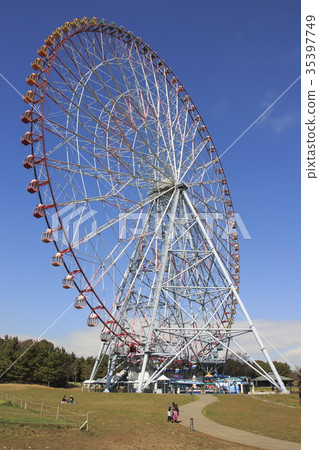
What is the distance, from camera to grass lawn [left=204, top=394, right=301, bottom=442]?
18.3 metres

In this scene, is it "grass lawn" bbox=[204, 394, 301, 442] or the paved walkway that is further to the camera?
"grass lawn" bbox=[204, 394, 301, 442]

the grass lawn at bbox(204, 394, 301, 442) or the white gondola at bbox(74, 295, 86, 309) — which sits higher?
the white gondola at bbox(74, 295, 86, 309)

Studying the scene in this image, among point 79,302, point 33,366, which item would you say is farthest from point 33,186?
point 33,366

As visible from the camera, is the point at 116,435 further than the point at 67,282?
No

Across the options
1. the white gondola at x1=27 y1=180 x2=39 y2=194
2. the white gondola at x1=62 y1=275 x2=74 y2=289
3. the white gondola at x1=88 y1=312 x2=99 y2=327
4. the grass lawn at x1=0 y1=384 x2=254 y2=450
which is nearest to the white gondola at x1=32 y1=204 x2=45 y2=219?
the white gondola at x1=27 y1=180 x2=39 y2=194

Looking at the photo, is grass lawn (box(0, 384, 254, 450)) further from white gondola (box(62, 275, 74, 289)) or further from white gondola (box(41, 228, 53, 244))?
white gondola (box(41, 228, 53, 244))

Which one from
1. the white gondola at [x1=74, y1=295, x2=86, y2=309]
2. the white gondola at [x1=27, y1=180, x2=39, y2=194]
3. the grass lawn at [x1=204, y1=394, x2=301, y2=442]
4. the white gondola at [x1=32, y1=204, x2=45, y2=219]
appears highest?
the white gondola at [x1=27, y1=180, x2=39, y2=194]

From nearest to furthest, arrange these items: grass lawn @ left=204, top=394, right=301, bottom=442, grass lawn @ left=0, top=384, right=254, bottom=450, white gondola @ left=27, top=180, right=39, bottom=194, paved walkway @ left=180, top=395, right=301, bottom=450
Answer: grass lawn @ left=0, top=384, right=254, bottom=450 → paved walkway @ left=180, top=395, right=301, bottom=450 → grass lawn @ left=204, top=394, right=301, bottom=442 → white gondola @ left=27, top=180, right=39, bottom=194

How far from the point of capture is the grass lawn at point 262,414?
720 inches

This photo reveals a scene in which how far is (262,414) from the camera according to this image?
23703 millimetres

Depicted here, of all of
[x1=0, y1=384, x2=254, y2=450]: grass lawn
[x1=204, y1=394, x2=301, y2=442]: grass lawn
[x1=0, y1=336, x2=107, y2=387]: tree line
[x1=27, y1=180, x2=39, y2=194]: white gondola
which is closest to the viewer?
[x1=0, y1=384, x2=254, y2=450]: grass lawn

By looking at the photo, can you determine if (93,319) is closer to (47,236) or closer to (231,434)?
(47,236)

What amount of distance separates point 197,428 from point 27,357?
57.3 meters

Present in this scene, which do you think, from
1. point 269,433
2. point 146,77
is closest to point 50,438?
point 269,433
